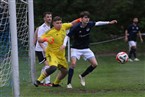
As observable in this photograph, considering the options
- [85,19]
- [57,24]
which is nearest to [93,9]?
[85,19]

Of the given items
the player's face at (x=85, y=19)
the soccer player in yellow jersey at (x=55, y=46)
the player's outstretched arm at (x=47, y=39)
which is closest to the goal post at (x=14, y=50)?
the player's outstretched arm at (x=47, y=39)

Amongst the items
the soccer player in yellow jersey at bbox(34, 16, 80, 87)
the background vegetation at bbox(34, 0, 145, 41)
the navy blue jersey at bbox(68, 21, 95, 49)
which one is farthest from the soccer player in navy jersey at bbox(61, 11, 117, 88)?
the background vegetation at bbox(34, 0, 145, 41)

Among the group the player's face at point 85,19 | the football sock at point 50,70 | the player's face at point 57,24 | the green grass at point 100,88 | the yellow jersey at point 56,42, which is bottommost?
the green grass at point 100,88

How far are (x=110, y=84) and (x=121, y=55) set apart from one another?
1.10 m

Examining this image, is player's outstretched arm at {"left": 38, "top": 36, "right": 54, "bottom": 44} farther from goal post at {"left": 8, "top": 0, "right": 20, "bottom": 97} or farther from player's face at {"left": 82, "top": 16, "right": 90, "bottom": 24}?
goal post at {"left": 8, "top": 0, "right": 20, "bottom": 97}

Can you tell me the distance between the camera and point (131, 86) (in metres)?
11.4

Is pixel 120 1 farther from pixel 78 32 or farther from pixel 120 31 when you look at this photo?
pixel 78 32

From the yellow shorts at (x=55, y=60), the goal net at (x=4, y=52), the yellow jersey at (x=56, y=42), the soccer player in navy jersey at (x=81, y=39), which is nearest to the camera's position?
the goal net at (x=4, y=52)

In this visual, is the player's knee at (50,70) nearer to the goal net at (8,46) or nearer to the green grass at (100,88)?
the green grass at (100,88)

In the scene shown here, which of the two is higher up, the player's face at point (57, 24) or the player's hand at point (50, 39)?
the player's face at point (57, 24)

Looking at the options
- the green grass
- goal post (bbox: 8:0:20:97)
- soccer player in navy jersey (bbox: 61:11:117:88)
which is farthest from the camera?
soccer player in navy jersey (bbox: 61:11:117:88)

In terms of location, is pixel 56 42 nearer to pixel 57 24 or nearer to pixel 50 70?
pixel 57 24

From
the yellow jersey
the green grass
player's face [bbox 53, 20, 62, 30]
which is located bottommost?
the green grass

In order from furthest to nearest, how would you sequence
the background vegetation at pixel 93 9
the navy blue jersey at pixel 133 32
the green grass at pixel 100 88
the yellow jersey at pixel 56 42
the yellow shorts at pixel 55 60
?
the background vegetation at pixel 93 9 → the navy blue jersey at pixel 133 32 → the yellow jersey at pixel 56 42 → the yellow shorts at pixel 55 60 → the green grass at pixel 100 88
